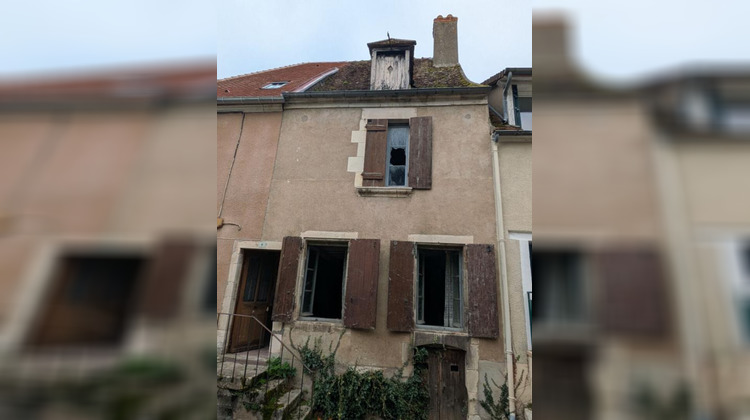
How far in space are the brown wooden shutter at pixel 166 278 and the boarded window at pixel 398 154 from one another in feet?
20.9

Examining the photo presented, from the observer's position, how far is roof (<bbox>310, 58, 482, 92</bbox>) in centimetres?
795

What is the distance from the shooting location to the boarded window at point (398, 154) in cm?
689

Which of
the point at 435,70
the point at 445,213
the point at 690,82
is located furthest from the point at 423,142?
the point at 690,82

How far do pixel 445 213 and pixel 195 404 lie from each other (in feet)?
20.7

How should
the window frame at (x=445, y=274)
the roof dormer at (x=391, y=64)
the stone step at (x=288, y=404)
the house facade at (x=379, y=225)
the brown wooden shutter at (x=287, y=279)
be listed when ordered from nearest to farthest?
the stone step at (x=288, y=404) → the house facade at (x=379, y=225) → the window frame at (x=445, y=274) → the brown wooden shutter at (x=287, y=279) → the roof dormer at (x=391, y=64)

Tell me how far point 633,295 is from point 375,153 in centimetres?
688

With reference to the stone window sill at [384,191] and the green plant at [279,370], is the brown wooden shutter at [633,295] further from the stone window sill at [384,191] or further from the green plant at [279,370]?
the stone window sill at [384,191]

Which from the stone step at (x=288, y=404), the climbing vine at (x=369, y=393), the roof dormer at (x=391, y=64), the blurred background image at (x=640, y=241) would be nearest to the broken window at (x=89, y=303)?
the blurred background image at (x=640, y=241)

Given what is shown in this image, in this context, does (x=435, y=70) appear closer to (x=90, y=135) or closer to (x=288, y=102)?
(x=288, y=102)

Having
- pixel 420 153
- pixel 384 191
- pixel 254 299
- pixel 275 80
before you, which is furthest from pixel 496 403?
pixel 275 80

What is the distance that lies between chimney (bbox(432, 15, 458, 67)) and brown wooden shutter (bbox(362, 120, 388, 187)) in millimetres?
2818

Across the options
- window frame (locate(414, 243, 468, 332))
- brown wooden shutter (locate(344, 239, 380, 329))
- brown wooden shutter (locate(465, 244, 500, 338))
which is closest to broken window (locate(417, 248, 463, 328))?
window frame (locate(414, 243, 468, 332))

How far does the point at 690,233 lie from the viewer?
389mm

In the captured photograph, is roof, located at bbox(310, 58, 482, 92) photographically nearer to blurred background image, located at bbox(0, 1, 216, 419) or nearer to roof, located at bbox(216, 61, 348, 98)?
roof, located at bbox(216, 61, 348, 98)
